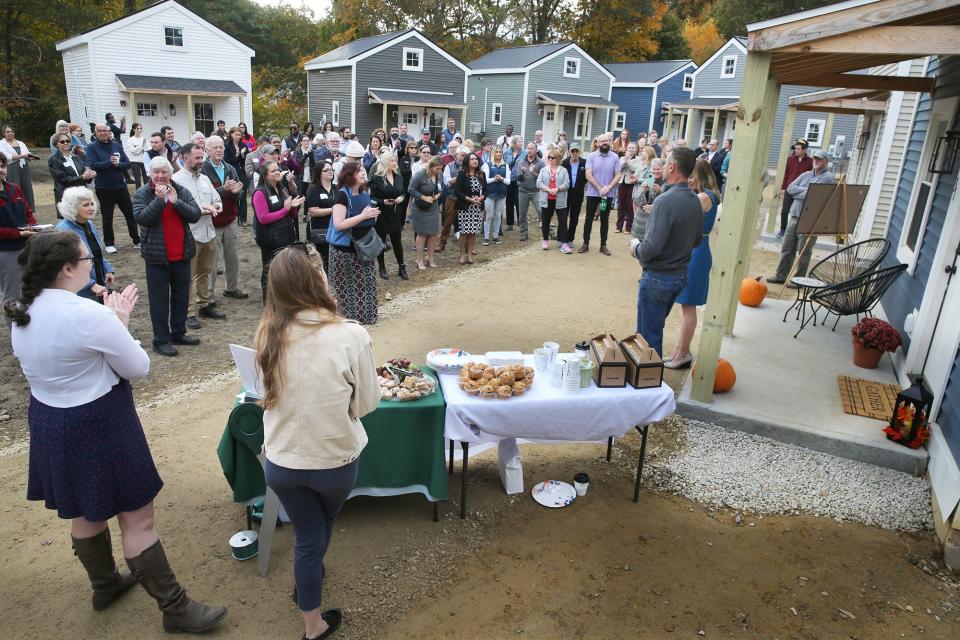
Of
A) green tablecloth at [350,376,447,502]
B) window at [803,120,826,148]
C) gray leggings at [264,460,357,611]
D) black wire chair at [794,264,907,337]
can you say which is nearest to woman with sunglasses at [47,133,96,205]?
green tablecloth at [350,376,447,502]

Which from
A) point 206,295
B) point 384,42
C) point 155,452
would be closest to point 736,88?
point 384,42

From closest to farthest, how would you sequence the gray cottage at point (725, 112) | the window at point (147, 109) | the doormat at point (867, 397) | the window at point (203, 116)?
the doormat at point (867, 397)
the window at point (147, 109)
the window at point (203, 116)
the gray cottage at point (725, 112)

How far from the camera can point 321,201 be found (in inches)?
276

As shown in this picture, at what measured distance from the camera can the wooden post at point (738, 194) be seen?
14.8ft

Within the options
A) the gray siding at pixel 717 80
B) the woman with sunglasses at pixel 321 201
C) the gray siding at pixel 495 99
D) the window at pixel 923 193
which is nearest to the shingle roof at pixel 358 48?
the gray siding at pixel 495 99

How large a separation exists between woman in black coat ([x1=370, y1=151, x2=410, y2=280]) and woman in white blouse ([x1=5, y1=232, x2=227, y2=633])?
5979 millimetres

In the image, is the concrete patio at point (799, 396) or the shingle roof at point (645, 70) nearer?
the concrete patio at point (799, 396)

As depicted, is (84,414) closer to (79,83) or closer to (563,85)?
(79,83)

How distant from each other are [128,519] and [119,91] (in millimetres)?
23238

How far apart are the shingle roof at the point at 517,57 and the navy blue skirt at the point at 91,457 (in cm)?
2949

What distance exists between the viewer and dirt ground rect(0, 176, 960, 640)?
3098 millimetres

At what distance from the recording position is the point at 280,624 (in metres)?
3.02

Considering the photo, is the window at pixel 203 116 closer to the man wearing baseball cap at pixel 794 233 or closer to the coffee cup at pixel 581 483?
the man wearing baseball cap at pixel 794 233

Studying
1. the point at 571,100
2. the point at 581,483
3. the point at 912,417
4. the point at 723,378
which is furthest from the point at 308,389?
the point at 571,100
